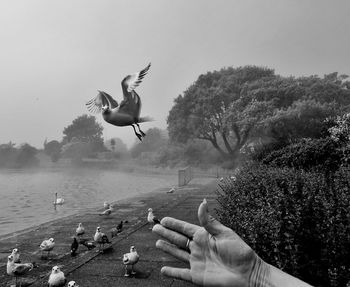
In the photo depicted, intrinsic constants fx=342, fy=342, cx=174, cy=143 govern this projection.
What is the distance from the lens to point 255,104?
29469 mm

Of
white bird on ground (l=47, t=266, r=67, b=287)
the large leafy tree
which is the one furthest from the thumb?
the large leafy tree

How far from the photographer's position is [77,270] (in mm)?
7805

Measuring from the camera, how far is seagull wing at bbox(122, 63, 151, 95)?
3.23 metres

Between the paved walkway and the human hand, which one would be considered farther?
the paved walkway

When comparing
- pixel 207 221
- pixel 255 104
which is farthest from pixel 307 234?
pixel 255 104

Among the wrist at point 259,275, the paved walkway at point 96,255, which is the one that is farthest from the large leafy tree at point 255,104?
the wrist at point 259,275

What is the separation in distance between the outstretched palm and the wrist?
1.4 inches

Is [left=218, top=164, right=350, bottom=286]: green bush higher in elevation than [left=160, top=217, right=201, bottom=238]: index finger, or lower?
lower

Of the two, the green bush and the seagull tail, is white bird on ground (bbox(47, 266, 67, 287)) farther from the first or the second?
the seagull tail

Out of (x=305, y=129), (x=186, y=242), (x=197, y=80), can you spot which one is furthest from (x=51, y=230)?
(x=197, y=80)

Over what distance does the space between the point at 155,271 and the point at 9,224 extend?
11.5m

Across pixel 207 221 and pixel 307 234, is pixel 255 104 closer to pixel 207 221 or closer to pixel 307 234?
pixel 307 234

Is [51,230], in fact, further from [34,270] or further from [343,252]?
[343,252]

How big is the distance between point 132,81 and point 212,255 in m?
1.80
